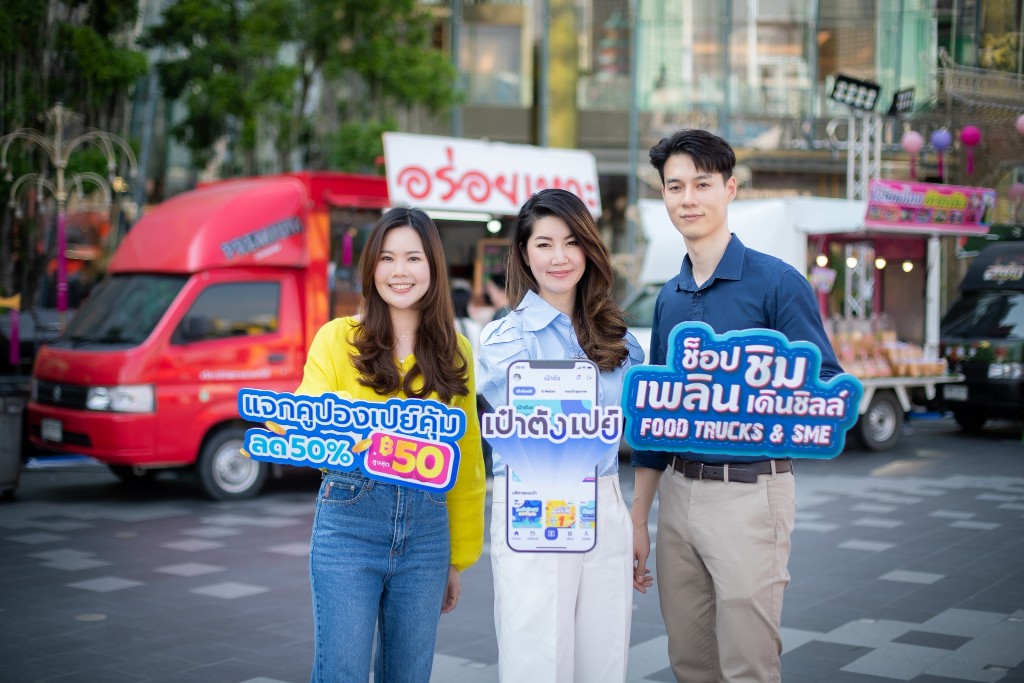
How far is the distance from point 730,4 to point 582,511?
82.4ft

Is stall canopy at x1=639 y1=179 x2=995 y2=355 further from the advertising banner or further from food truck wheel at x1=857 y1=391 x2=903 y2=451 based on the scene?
the advertising banner

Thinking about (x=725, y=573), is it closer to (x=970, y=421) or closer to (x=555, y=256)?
(x=555, y=256)

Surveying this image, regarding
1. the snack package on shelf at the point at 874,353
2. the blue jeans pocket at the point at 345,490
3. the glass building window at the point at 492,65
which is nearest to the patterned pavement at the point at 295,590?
the blue jeans pocket at the point at 345,490

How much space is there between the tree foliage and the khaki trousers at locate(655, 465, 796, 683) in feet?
41.5

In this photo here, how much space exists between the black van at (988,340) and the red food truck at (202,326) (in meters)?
8.43

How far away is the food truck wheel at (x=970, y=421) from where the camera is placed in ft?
50.2

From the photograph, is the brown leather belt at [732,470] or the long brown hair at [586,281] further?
the brown leather belt at [732,470]

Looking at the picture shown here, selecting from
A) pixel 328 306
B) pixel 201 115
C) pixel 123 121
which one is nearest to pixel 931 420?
pixel 328 306

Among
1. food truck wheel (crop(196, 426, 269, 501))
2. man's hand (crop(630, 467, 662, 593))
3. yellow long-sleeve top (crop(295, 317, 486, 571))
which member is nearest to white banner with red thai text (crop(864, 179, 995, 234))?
food truck wheel (crop(196, 426, 269, 501))

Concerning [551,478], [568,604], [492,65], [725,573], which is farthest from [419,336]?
[492,65]

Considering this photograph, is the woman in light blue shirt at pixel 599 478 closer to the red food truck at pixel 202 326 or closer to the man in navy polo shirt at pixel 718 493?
the man in navy polo shirt at pixel 718 493

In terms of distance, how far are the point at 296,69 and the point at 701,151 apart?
1294cm

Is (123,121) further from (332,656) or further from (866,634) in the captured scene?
(332,656)

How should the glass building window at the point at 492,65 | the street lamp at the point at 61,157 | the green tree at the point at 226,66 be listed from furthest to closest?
1. the glass building window at the point at 492,65
2. the green tree at the point at 226,66
3. the street lamp at the point at 61,157
